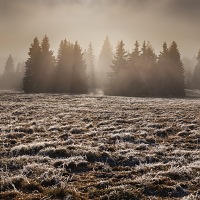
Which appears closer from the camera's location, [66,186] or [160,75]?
[66,186]

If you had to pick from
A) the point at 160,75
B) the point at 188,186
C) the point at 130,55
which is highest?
the point at 130,55

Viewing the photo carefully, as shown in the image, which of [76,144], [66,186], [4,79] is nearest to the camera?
[66,186]

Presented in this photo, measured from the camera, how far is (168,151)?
16.0 metres

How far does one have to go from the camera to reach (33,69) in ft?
269

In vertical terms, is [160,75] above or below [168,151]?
above

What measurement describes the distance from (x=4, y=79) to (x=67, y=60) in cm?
7833

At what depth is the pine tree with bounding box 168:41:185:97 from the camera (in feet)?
263

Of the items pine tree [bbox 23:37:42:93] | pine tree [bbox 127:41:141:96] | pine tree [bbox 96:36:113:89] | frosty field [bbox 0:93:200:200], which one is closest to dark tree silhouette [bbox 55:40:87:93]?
pine tree [bbox 23:37:42:93]

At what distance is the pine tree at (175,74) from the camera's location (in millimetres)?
80137

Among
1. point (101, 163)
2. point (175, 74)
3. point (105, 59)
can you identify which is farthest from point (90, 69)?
point (101, 163)

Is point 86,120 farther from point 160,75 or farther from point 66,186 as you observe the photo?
point 160,75

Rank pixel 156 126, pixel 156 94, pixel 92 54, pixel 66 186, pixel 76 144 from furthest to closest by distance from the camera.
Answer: pixel 92 54
pixel 156 94
pixel 156 126
pixel 76 144
pixel 66 186

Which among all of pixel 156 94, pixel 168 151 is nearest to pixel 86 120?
pixel 168 151

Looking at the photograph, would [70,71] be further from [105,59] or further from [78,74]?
[105,59]
